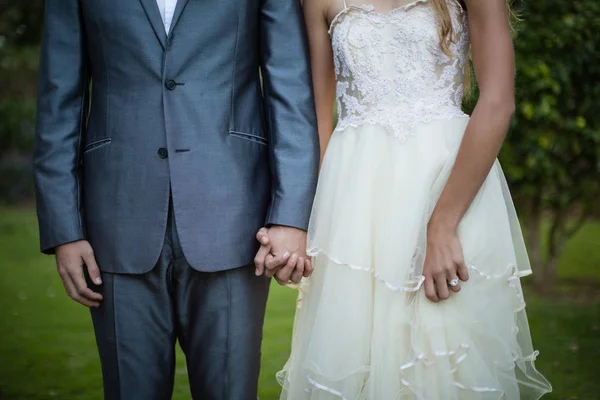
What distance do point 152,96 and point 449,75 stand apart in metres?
0.90

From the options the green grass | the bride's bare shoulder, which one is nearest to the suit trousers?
the bride's bare shoulder

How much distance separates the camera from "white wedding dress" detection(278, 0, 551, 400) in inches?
87.3

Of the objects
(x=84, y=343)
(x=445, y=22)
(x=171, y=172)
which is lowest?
(x=84, y=343)

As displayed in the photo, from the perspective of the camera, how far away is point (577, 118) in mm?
6062

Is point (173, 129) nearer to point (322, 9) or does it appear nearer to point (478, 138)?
point (322, 9)

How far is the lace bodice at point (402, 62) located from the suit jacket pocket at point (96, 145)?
770 millimetres

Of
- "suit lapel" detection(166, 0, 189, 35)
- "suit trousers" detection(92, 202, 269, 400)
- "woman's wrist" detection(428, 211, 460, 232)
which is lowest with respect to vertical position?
"suit trousers" detection(92, 202, 269, 400)

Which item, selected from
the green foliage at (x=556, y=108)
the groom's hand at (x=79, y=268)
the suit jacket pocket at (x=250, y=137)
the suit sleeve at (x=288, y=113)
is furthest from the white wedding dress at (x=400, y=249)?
the green foliage at (x=556, y=108)

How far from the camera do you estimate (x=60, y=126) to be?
2.36 metres

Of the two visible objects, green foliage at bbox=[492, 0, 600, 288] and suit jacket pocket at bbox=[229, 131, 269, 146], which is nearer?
suit jacket pocket at bbox=[229, 131, 269, 146]

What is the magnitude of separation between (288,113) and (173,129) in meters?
0.35

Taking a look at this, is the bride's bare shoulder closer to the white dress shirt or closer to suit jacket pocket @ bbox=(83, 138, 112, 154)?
the white dress shirt

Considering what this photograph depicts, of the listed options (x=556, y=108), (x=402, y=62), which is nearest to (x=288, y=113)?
(x=402, y=62)

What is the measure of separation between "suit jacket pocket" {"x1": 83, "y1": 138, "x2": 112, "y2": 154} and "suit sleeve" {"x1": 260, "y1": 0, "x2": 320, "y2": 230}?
0.50 metres
